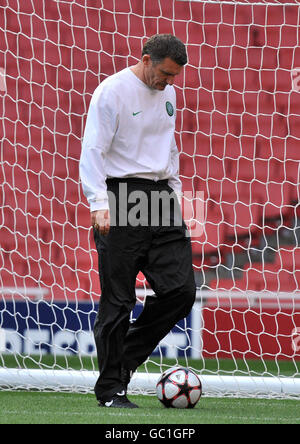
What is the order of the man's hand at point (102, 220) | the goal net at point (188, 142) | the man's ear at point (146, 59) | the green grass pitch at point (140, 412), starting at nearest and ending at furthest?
the green grass pitch at point (140, 412) → the man's hand at point (102, 220) → the man's ear at point (146, 59) → the goal net at point (188, 142)

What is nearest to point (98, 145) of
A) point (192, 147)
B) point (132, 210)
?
point (132, 210)

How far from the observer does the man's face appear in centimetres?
356

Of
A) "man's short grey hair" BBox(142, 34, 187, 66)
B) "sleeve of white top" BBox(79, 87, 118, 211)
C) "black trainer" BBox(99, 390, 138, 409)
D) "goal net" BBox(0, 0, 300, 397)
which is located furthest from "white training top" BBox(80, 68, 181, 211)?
"goal net" BBox(0, 0, 300, 397)

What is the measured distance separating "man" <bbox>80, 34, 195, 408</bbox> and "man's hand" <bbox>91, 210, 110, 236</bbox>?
0.11 m

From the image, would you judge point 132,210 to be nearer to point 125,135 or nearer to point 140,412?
point 125,135

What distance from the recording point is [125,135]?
3.67 metres

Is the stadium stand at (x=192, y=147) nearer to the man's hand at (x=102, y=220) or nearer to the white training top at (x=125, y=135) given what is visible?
the white training top at (x=125, y=135)

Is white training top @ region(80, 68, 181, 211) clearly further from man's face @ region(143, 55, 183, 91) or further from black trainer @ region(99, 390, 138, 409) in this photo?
black trainer @ region(99, 390, 138, 409)

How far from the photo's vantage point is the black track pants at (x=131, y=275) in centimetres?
366

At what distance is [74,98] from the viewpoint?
711cm

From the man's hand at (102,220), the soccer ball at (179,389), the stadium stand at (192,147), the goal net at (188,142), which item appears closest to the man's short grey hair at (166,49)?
the man's hand at (102,220)

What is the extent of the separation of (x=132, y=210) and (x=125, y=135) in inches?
11.0
